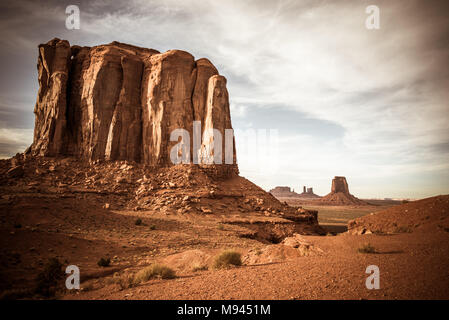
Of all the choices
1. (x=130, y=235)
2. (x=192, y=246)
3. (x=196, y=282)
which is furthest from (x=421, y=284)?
(x=130, y=235)

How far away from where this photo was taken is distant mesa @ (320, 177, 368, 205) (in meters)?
112

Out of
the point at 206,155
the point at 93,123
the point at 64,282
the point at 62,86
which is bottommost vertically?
the point at 64,282

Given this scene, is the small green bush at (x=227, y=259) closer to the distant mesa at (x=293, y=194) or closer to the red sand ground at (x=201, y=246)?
the red sand ground at (x=201, y=246)

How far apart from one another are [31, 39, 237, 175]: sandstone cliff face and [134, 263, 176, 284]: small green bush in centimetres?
2271

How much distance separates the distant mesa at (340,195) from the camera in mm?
111569

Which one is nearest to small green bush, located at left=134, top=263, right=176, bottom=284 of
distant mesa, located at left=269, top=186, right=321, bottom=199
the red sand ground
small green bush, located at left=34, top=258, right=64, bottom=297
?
the red sand ground

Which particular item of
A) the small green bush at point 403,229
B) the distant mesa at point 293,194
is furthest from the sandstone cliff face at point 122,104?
the distant mesa at point 293,194

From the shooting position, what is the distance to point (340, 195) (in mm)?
115438

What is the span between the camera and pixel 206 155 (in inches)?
1152

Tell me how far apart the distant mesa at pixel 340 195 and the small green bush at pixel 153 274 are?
11946cm

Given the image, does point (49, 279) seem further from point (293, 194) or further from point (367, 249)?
point (293, 194)

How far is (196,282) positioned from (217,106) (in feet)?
90.2
